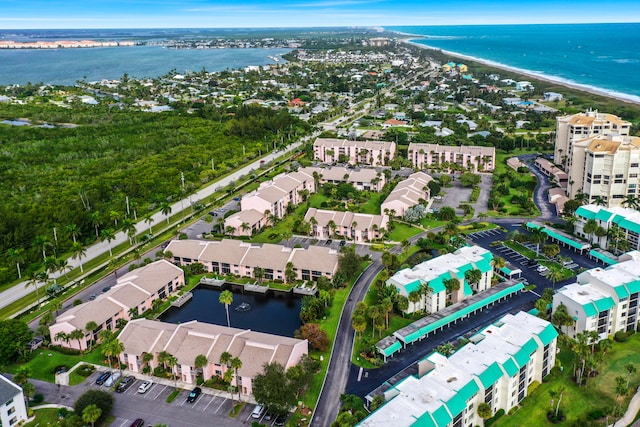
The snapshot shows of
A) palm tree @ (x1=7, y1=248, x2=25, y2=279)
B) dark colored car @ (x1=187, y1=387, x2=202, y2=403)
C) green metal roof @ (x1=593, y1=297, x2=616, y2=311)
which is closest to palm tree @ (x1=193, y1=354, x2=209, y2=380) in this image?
dark colored car @ (x1=187, y1=387, x2=202, y2=403)

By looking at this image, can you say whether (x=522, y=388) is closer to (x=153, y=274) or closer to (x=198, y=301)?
(x=198, y=301)

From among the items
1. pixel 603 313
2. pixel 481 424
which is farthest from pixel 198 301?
pixel 603 313

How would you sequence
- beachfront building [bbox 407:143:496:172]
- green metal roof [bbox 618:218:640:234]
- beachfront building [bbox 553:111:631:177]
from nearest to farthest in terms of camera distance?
green metal roof [bbox 618:218:640:234]
beachfront building [bbox 553:111:631:177]
beachfront building [bbox 407:143:496:172]

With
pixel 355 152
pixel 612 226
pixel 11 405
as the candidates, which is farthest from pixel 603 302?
pixel 355 152

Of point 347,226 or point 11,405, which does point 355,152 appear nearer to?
point 347,226

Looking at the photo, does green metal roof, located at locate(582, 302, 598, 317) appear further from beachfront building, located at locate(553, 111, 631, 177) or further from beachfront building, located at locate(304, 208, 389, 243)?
beachfront building, located at locate(553, 111, 631, 177)

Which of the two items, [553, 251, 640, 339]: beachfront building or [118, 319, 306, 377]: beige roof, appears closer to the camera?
[118, 319, 306, 377]: beige roof

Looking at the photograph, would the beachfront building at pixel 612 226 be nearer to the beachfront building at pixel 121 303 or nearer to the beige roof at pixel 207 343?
the beige roof at pixel 207 343
